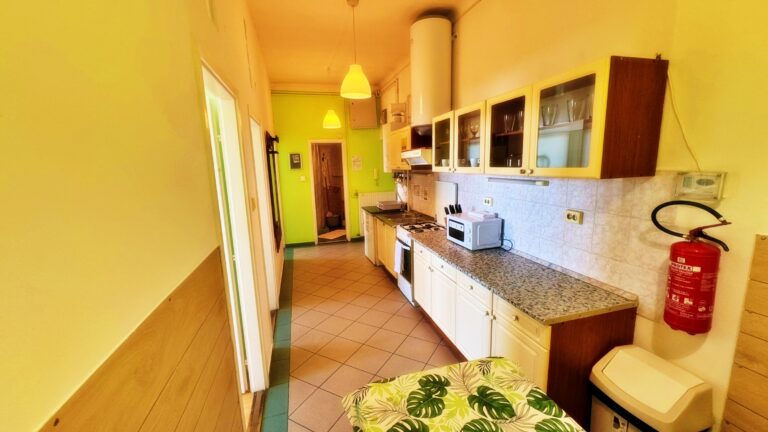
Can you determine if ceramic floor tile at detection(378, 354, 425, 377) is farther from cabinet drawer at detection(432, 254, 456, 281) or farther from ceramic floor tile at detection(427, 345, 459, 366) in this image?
cabinet drawer at detection(432, 254, 456, 281)

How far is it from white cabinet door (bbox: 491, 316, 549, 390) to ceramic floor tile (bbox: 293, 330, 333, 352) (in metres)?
1.60

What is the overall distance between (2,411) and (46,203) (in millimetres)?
295

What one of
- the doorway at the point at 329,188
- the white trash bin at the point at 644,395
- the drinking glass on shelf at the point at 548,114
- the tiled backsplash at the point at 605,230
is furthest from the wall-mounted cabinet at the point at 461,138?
the doorway at the point at 329,188

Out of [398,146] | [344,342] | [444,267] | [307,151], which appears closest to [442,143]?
[398,146]

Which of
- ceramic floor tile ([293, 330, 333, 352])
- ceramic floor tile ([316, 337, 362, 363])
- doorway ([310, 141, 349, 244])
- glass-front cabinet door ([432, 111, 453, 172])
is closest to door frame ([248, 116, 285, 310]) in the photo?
ceramic floor tile ([293, 330, 333, 352])

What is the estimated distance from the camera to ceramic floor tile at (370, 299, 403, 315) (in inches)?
138

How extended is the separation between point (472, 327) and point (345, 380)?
1076 mm

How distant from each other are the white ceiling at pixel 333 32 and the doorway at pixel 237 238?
154 cm

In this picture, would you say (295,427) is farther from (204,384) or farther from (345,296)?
(345,296)

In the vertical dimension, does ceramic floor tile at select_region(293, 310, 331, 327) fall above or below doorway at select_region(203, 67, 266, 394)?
below

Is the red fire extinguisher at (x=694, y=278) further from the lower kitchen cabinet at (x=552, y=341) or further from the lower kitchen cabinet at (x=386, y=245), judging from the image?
the lower kitchen cabinet at (x=386, y=245)

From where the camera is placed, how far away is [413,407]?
42.4 inches

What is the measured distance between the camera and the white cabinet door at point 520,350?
5.39 ft

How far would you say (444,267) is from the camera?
2.64 meters
